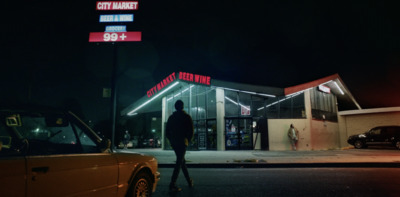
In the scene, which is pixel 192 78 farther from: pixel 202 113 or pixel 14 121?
pixel 14 121

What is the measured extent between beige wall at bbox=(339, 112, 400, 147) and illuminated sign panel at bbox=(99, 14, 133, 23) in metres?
20.7

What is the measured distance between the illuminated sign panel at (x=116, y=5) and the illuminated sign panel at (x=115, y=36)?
1840mm

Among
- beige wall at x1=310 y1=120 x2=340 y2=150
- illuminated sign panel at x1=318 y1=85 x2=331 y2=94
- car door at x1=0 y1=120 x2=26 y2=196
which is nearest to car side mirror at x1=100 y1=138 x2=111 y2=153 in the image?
car door at x1=0 y1=120 x2=26 y2=196

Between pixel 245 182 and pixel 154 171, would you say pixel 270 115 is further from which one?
pixel 154 171

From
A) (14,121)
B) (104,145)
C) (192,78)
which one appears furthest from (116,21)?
(14,121)

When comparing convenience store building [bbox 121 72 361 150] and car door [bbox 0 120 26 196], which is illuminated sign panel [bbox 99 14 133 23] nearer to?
convenience store building [bbox 121 72 361 150]

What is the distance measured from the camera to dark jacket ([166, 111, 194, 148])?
19.5ft

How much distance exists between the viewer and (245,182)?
6.83 meters

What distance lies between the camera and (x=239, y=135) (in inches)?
810

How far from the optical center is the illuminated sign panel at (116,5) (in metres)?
19.1

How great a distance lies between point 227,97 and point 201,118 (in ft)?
8.57

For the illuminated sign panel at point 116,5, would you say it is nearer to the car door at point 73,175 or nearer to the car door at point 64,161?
the car door at point 64,161

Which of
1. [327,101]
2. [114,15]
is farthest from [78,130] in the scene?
[327,101]

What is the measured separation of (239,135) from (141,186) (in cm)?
1646
